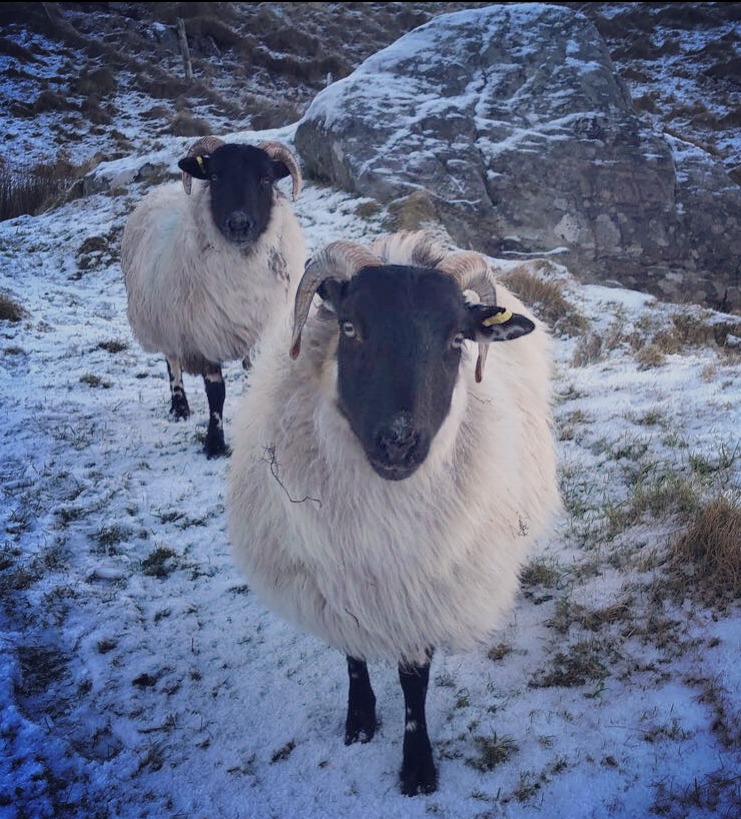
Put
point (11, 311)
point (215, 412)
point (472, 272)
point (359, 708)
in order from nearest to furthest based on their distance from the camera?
point (472, 272) < point (359, 708) < point (215, 412) < point (11, 311)

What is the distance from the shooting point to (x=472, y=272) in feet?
8.22

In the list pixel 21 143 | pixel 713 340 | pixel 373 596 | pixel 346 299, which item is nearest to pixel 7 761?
pixel 373 596

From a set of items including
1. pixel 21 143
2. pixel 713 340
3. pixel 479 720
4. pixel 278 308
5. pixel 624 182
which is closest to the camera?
pixel 479 720

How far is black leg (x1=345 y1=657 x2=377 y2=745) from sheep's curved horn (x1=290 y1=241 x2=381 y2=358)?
4.92ft

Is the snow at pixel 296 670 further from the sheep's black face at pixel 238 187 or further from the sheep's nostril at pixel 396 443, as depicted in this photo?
the sheep's black face at pixel 238 187

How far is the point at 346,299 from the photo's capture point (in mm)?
2281

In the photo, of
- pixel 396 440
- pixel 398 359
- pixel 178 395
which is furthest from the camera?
pixel 178 395

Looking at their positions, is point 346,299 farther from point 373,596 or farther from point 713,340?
point 713,340

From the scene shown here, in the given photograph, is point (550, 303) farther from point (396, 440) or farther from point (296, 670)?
point (396, 440)

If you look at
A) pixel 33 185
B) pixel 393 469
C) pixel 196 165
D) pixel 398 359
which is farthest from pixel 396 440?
pixel 33 185

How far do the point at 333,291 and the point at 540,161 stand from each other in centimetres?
872

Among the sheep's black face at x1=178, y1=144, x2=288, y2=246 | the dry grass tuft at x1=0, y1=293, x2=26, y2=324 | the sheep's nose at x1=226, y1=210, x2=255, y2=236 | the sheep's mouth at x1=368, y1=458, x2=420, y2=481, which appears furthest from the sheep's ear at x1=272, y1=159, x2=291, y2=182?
the dry grass tuft at x1=0, y1=293, x2=26, y2=324

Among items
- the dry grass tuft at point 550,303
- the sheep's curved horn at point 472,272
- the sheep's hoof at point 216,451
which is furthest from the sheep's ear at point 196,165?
the dry grass tuft at point 550,303

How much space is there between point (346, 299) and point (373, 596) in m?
1.19
